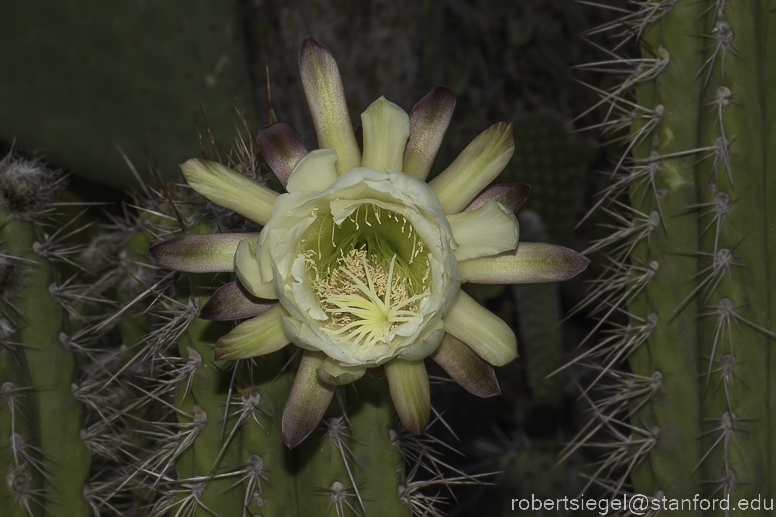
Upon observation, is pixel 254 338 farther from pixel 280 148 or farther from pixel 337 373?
pixel 280 148

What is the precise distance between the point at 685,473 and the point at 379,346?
0.62 m

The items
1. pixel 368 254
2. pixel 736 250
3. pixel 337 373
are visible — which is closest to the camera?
pixel 337 373

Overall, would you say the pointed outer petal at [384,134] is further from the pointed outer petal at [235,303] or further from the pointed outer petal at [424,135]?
the pointed outer petal at [235,303]

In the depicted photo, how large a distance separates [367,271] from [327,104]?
20 centimetres

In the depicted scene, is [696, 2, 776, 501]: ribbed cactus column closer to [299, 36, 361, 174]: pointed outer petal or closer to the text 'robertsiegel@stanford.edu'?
the text 'robertsiegel@stanford.edu'

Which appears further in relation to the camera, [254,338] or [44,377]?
[44,377]

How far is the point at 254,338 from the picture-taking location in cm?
67

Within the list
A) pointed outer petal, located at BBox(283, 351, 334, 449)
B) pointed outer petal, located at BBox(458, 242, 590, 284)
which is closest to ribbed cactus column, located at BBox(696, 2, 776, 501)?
pointed outer petal, located at BBox(458, 242, 590, 284)

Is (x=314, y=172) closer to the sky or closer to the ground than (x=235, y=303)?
closer to the sky

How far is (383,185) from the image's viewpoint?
24.7 inches

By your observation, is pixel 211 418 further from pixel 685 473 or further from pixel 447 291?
pixel 685 473

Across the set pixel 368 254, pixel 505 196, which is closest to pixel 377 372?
pixel 368 254

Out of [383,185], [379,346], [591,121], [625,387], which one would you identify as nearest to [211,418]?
[379,346]

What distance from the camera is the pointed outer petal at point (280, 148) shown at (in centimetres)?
70
